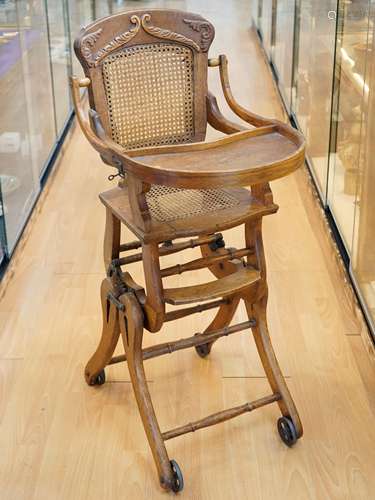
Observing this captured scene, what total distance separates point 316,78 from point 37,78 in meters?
1.42

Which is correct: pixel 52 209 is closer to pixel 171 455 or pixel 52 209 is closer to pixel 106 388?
pixel 106 388

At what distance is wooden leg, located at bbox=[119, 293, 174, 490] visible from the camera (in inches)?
85.6

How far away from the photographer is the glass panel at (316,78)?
391 centimetres

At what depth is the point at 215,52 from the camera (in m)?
7.39

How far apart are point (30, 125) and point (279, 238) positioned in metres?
1.32

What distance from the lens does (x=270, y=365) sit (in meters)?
2.38

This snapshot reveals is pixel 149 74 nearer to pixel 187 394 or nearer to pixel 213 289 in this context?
pixel 213 289

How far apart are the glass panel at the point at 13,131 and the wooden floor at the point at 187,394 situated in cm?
17

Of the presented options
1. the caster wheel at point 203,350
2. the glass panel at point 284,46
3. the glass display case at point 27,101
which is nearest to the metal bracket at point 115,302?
the caster wheel at point 203,350

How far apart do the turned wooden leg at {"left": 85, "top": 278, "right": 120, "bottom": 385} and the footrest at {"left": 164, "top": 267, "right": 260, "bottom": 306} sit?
0.24 meters

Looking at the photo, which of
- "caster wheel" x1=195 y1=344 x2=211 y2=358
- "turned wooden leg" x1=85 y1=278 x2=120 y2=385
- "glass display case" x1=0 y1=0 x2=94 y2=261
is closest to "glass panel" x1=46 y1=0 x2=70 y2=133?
"glass display case" x1=0 y1=0 x2=94 y2=261

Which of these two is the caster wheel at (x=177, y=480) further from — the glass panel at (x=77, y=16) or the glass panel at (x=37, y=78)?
the glass panel at (x=77, y=16)

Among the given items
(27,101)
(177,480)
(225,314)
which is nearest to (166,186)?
(225,314)

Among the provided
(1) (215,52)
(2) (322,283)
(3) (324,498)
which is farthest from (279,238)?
(1) (215,52)
